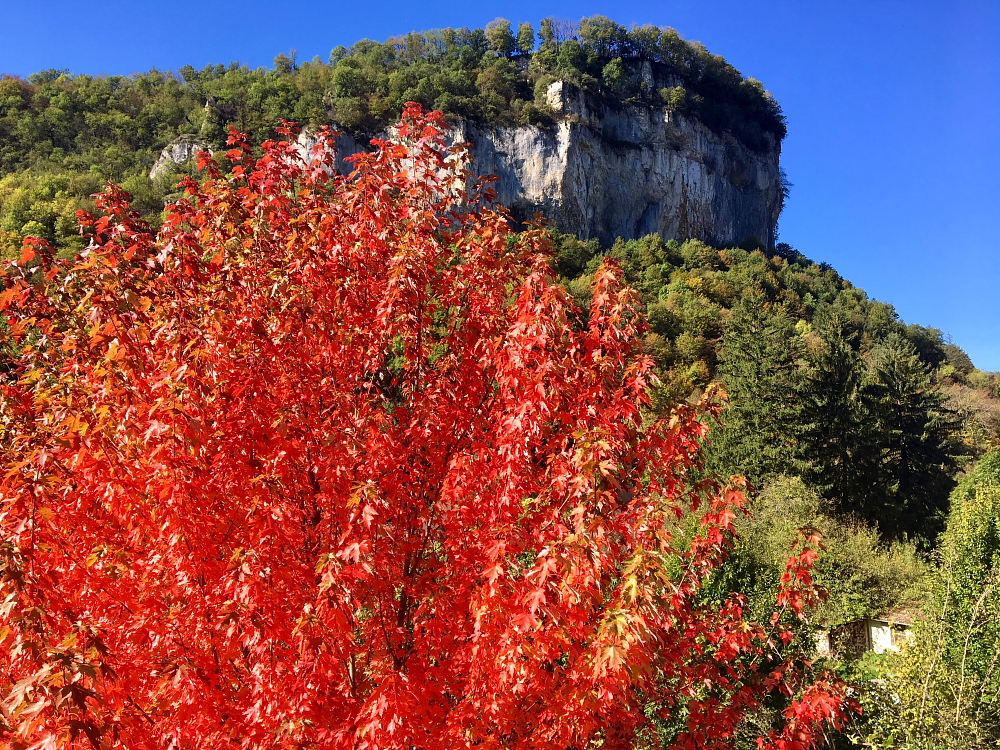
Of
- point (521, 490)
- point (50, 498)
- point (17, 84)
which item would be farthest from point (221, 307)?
point (17, 84)

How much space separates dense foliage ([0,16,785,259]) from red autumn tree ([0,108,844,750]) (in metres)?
45.7

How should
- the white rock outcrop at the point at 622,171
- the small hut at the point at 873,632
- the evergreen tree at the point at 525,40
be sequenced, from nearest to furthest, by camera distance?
the small hut at the point at 873,632
the white rock outcrop at the point at 622,171
the evergreen tree at the point at 525,40

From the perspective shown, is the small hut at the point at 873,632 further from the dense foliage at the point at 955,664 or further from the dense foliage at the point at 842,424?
the dense foliage at the point at 955,664

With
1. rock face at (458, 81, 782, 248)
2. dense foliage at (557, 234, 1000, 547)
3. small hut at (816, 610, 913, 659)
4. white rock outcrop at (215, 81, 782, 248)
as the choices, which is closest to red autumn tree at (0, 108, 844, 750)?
small hut at (816, 610, 913, 659)

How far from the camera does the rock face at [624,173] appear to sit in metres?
78.3

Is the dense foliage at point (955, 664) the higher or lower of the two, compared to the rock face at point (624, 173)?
lower

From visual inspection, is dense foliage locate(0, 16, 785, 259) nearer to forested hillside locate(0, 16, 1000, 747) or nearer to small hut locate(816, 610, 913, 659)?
forested hillside locate(0, 16, 1000, 747)

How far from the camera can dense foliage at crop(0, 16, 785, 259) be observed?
58.7 metres

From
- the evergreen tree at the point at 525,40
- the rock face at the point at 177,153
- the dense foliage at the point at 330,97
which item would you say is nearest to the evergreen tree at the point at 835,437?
the dense foliage at the point at 330,97

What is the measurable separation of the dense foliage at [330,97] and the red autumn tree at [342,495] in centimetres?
4572

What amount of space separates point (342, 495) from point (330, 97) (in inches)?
3350

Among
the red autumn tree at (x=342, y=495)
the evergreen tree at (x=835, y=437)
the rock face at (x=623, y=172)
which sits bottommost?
the red autumn tree at (x=342, y=495)

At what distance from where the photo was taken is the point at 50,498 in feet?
12.1

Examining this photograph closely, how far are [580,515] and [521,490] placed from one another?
0.81m
